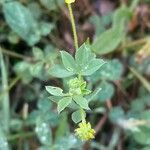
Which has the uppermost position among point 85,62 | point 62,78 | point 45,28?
point 45,28

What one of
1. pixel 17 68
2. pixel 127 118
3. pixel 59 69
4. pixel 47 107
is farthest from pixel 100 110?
pixel 59 69

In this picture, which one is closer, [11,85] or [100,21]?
[11,85]

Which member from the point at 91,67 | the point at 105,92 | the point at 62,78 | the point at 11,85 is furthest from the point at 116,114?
the point at 91,67

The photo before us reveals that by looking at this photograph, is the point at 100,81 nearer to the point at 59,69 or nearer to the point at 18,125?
the point at 18,125

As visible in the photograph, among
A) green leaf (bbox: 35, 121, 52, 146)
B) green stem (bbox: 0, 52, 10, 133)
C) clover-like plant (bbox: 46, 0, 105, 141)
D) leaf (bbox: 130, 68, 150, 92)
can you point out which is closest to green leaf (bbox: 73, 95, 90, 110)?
clover-like plant (bbox: 46, 0, 105, 141)

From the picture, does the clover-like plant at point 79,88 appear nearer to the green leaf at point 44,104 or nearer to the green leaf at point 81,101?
the green leaf at point 81,101

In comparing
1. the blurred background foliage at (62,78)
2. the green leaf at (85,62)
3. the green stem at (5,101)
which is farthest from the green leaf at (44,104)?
the green leaf at (85,62)

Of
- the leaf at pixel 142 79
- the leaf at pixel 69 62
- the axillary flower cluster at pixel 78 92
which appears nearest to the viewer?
the axillary flower cluster at pixel 78 92

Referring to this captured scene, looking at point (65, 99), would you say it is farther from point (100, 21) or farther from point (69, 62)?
point (100, 21)

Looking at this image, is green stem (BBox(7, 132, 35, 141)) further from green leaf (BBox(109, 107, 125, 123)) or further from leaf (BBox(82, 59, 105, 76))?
leaf (BBox(82, 59, 105, 76))
